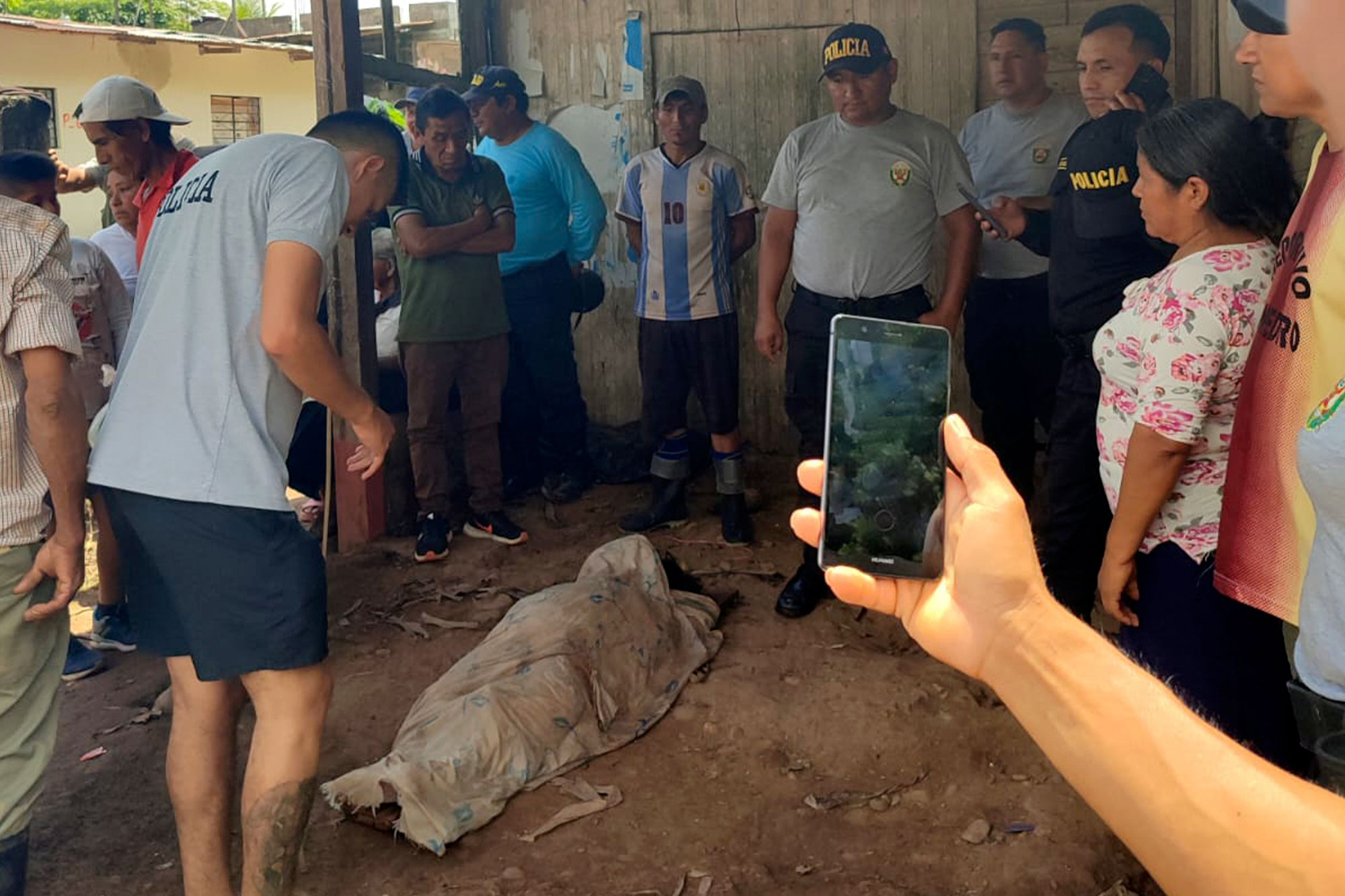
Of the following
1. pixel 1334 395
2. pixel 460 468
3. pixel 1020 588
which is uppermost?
pixel 1334 395

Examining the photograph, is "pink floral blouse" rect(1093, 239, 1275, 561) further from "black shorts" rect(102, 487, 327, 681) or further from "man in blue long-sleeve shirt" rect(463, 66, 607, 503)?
"man in blue long-sleeve shirt" rect(463, 66, 607, 503)

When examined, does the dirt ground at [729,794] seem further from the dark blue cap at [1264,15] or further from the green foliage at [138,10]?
the green foliage at [138,10]

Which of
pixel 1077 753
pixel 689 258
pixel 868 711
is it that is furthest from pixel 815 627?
pixel 1077 753

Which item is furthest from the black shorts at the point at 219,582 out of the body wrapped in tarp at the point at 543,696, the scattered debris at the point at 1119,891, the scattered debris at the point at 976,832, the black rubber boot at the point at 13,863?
the scattered debris at the point at 1119,891

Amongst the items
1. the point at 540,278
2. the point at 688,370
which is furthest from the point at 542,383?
the point at 688,370

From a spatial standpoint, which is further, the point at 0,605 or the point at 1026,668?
the point at 0,605

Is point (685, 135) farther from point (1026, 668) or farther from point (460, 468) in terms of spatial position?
point (1026, 668)

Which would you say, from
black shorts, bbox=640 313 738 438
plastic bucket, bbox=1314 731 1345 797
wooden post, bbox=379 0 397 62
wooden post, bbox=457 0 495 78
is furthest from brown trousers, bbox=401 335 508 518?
plastic bucket, bbox=1314 731 1345 797

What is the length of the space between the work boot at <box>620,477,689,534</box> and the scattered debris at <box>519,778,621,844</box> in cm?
241

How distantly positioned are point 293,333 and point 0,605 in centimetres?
96

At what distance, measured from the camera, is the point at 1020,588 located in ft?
3.68

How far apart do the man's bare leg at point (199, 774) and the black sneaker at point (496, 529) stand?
3.00m

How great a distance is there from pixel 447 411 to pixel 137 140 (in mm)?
2073

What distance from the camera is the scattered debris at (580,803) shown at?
3307 millimetres
